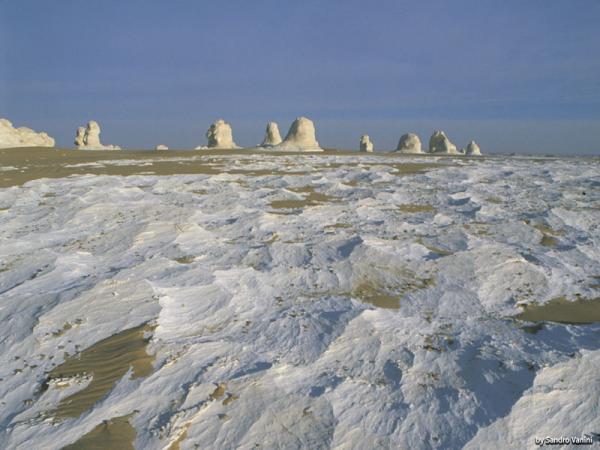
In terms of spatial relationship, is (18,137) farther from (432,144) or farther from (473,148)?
(473,148)

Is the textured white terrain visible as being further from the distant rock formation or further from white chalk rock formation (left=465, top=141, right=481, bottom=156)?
the distant rock formation

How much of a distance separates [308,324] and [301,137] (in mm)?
34369

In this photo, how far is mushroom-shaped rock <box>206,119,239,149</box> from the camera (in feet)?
137

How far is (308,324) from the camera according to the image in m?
3.64

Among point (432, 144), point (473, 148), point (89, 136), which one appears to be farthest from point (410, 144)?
point (89, 136)

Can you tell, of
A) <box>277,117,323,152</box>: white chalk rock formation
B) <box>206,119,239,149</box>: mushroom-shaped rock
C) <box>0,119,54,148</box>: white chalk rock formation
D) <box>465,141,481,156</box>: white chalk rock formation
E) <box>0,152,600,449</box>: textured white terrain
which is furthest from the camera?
<box>465,141,481,156</box>: white chalk rock formation

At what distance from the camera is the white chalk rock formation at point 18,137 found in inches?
1534

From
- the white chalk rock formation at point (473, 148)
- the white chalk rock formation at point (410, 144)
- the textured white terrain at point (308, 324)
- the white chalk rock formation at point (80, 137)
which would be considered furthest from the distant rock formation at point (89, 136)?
the textured white terrain at point (308, 324)

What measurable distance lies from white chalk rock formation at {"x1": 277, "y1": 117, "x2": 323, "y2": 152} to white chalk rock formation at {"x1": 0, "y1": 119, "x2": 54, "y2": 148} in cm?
2438

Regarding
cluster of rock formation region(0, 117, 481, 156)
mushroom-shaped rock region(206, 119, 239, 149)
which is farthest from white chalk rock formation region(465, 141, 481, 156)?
mushroom-shaped rock region(206, 119, 239, 149)

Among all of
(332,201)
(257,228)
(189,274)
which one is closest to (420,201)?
(332,201)

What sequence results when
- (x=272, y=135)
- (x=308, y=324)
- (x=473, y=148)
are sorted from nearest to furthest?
1. (x=308, y=324)
2. (x=272, y=135)
3. (x=473, y=148)

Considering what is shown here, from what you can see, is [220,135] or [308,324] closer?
[308,324]

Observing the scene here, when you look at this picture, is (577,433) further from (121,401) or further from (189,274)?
(189,274)
